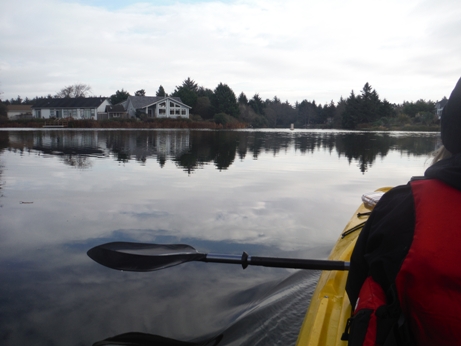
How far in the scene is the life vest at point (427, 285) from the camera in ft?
4.04

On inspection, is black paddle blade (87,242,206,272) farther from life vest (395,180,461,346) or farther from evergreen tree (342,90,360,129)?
evergreen tree (342,90,360,129)

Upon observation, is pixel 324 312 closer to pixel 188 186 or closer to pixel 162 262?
pixel 162 262

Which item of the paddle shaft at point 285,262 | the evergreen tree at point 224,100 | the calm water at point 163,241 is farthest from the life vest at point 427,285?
the evergreen tree at point 224,100

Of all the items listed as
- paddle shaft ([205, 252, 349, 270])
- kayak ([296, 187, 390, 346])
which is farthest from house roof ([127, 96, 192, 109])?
kayak ([296, 187, 390, 346])

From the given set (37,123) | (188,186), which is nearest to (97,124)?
(37,123)

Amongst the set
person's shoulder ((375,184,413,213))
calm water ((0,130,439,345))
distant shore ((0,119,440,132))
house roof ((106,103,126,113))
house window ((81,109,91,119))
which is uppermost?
house roof ((106,103,126,113))

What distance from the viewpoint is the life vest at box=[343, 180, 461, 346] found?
123 centimetres

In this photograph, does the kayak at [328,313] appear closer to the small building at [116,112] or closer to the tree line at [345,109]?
the tree line at [345,109]

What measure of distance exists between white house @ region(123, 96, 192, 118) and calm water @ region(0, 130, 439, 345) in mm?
49505

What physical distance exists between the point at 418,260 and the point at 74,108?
6807 cm

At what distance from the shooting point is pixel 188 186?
8078 mm

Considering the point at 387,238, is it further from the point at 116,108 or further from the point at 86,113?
the point at 86,113

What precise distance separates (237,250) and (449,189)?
355 centimetres

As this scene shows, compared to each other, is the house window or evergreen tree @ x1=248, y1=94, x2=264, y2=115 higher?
evergreen tree @ x1=248, y1=94, x2=264, y2=115
